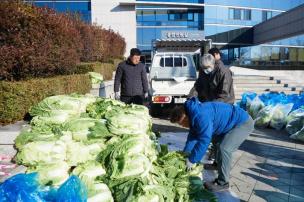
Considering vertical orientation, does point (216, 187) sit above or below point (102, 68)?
below

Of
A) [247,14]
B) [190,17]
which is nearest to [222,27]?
[190,17]

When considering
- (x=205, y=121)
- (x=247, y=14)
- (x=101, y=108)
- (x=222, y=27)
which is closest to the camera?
(x=205, y=121)

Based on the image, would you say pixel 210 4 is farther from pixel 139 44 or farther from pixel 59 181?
pixel 59 181

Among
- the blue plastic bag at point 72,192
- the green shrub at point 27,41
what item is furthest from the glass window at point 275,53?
the blue plastic bag at point 72,192

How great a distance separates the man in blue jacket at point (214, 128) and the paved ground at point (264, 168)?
564 mm

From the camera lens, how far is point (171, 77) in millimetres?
12227

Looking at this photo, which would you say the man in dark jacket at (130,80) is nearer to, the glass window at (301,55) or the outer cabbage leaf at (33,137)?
the outer cabbage leaf at (33,137)

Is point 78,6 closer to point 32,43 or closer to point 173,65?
point 173,65

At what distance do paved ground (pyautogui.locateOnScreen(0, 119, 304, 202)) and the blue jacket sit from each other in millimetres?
1062

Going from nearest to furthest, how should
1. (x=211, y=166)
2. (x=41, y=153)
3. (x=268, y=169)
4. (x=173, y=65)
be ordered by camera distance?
(x=41, y=153) < (x=211, y=166) < (x=268, y=169) < (x=173, y=65)

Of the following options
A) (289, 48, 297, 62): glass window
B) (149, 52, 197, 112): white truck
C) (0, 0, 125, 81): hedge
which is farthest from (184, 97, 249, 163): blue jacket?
(289, 48, 297, 62): glass window

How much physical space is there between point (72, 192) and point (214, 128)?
8.48 ft

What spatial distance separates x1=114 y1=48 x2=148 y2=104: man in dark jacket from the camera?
8.10 meters

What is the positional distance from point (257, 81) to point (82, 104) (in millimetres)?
15797
